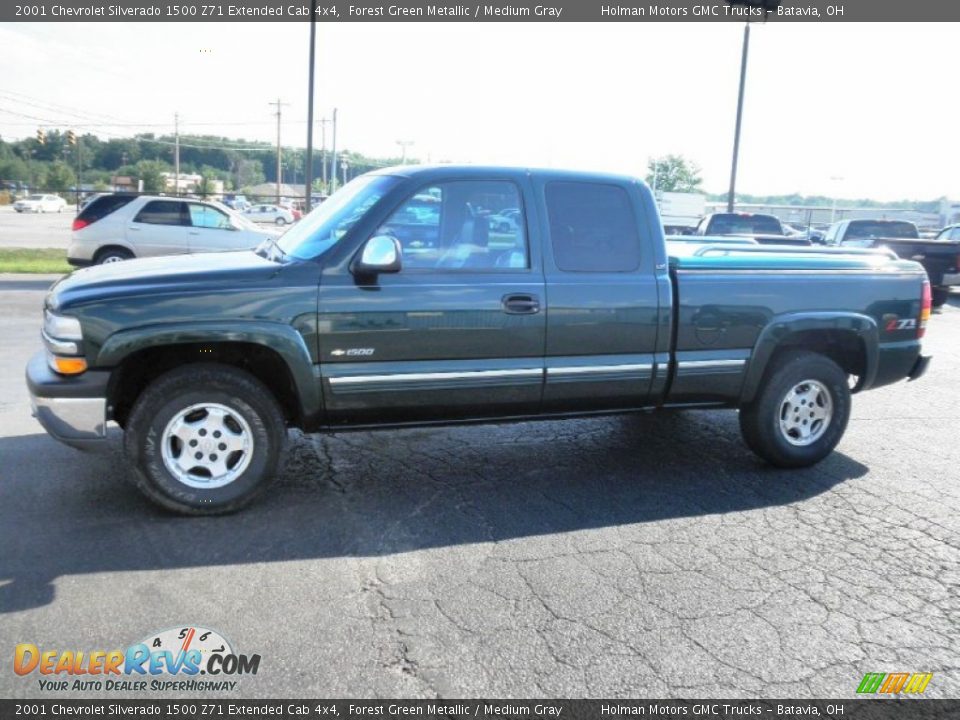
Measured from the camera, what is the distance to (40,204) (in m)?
64.6

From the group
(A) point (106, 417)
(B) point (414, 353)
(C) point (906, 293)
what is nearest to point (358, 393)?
(B) point (414, 353)

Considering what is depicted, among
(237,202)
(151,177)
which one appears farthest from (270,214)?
(151,177)

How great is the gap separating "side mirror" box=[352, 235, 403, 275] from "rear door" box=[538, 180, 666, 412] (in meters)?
1.00

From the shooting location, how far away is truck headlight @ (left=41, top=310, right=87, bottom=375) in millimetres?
4090

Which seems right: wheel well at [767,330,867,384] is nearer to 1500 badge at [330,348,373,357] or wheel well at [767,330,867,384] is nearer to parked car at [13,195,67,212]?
1500 badge at [330,348,373,357]

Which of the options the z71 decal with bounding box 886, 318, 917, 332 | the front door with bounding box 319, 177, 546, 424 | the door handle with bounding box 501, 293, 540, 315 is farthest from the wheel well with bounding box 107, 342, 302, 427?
the z71 decal with bounding box 886, 318, 917, 332

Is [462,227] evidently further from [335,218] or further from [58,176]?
[58,176]

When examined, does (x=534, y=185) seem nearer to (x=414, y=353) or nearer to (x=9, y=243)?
(x=414, y=353)

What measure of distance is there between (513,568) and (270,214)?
166ft

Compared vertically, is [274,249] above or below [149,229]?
above

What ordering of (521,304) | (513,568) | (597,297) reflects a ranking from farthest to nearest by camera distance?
(597,297) → (521,304) → (513,568)

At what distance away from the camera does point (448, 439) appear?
237 inches

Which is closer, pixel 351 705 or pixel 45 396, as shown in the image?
pixel 351 705

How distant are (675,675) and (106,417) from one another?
10.2ft
